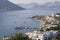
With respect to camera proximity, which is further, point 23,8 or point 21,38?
point 23,8

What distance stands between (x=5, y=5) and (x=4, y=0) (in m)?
2.95

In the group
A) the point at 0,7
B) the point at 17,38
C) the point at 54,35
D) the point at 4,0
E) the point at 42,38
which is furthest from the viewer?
the point at 4,0

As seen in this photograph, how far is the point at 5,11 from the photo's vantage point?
51688mm

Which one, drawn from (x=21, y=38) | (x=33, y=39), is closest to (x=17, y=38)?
(x=21, y=38)

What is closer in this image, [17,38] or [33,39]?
[17,38]

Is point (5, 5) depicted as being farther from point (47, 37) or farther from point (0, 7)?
point (47, 37)

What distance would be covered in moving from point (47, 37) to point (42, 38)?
29cm

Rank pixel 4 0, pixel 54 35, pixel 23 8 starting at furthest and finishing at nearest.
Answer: pixel 23 8
pixel 4 0
pixel 54 35

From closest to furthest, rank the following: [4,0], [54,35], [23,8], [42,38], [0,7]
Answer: [42,38] < [54,35] < [0,7] < [4,0] < [23,8]

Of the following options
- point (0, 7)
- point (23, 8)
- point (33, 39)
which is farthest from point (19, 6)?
point (33, 39)

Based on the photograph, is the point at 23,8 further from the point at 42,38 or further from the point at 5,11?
the point at 42,38

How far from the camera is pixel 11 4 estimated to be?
1996 inches

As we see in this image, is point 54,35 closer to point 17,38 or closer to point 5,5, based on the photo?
point 17,38

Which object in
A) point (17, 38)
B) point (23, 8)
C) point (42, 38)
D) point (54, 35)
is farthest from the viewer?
point (23, 8)
